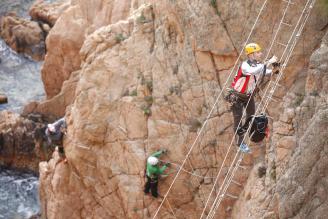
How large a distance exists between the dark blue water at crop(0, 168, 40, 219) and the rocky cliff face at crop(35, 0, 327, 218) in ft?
16.8

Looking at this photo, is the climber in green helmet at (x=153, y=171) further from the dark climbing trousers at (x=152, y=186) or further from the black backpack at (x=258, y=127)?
the black backpack at (x=258, y=127)

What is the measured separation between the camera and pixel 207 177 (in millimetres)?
15594

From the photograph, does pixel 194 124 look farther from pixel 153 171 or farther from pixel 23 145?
pixel 23 145

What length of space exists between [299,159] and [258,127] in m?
1.17

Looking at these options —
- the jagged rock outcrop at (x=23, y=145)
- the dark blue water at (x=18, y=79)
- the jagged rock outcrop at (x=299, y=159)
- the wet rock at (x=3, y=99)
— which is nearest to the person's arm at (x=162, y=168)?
the jagged rock outcrop at (x=299, y=159)

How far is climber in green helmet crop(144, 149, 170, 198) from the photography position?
15695mm

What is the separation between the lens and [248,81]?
42.8 feet

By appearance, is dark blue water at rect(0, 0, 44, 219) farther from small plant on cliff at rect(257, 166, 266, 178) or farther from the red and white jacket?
the red and white jacket

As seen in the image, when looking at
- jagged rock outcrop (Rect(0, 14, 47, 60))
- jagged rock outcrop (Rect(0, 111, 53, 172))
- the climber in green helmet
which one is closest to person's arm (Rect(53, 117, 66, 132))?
the climber in green helmet

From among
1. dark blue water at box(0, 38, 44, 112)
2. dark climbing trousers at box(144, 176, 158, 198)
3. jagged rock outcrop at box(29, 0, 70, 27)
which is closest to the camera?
dark climbing trousers at box(144, 176, 158, 198)

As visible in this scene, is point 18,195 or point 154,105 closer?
point 154,105

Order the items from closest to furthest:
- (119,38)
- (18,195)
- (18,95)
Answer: (119,38) < (18,195) < (18,95)

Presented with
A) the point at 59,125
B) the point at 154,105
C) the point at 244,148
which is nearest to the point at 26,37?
the point at 59,125

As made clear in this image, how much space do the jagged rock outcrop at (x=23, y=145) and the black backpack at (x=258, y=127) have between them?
13472 millimetres
